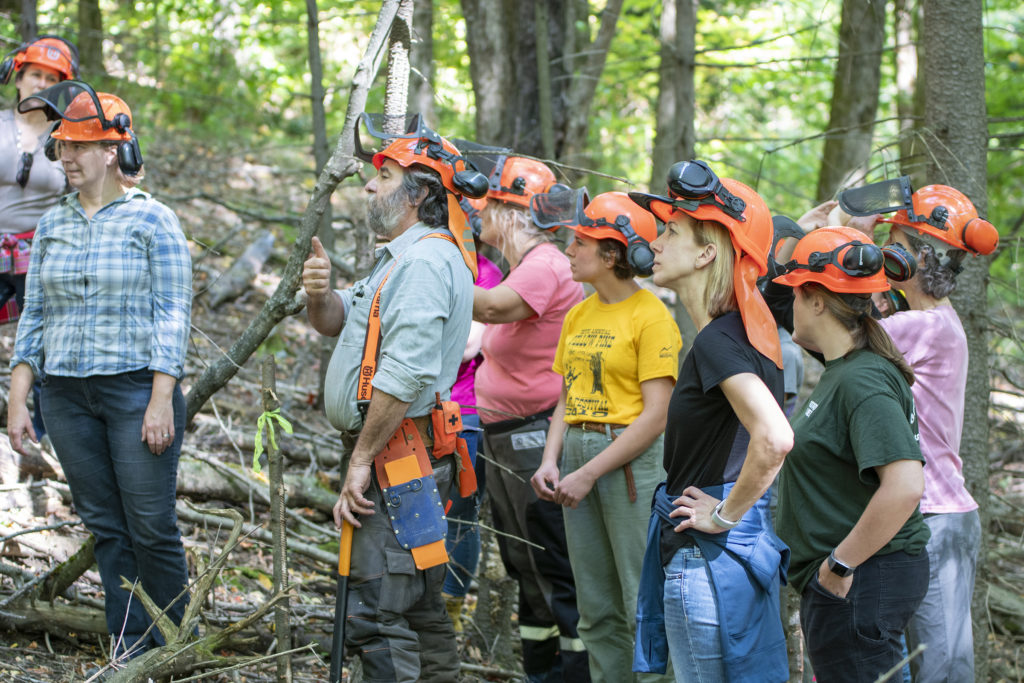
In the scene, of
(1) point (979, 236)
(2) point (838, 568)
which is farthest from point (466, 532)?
(1) point (979, 236)

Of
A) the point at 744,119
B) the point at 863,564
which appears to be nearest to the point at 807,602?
the point at 863,564

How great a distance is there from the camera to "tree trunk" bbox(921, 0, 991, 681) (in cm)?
449

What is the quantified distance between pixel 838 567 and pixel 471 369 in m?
2.31

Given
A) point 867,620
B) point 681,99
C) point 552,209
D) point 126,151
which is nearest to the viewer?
point 867,620

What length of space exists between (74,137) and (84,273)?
58 cm

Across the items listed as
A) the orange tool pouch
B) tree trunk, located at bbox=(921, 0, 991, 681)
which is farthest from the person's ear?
tree trunk, located at bbox=(921, 0, 991, 681)

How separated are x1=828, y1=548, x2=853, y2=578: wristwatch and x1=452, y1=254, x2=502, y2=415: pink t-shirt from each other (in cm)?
207

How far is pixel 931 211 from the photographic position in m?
3.55

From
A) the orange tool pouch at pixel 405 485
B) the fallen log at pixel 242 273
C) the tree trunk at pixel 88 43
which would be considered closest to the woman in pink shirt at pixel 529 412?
the orange tool pouch at pixel 405 485

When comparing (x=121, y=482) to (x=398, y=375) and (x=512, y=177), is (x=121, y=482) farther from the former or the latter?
(x=512, y=177)

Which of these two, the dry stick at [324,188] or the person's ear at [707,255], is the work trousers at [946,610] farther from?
the dry stick at [324,188]

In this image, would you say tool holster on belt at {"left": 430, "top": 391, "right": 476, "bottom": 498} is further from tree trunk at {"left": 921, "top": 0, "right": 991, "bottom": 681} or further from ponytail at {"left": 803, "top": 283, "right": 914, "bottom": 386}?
tree trunk at {"left": 921, "top": 0, "right": 991, "bottom": 681}

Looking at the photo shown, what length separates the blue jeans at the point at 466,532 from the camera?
4293 mm

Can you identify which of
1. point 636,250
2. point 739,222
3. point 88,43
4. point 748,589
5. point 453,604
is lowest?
point 453,604
